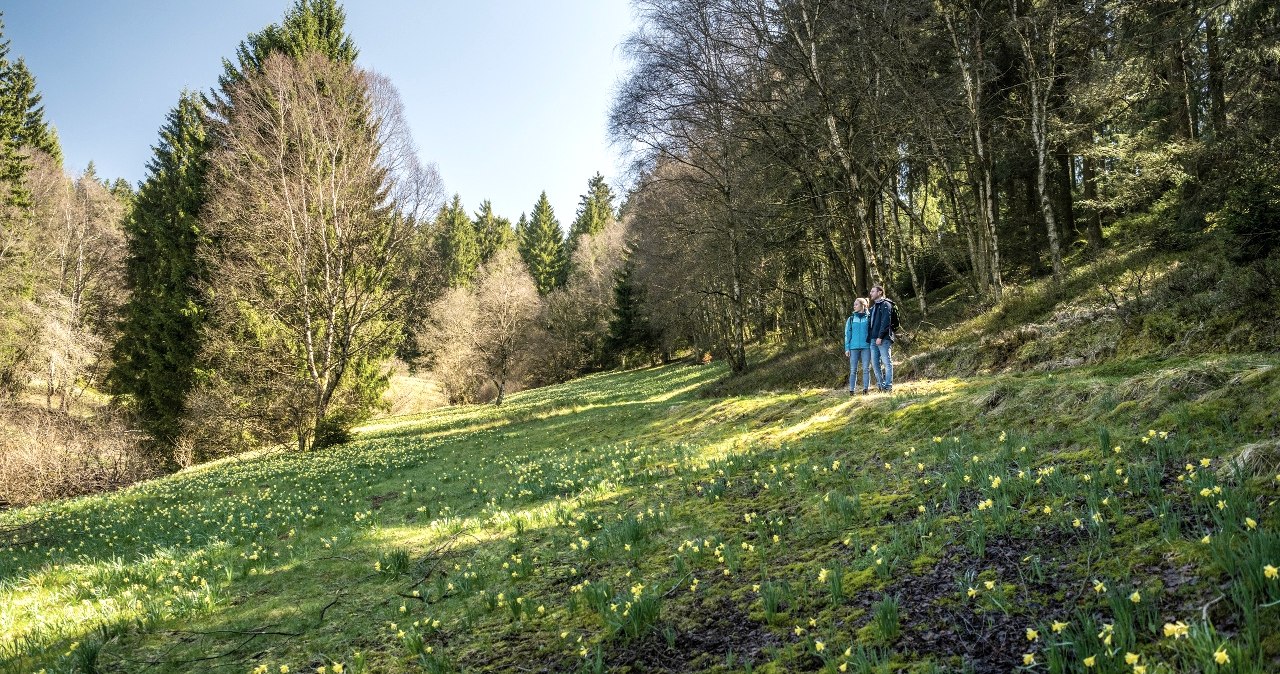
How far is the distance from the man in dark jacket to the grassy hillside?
1966mm

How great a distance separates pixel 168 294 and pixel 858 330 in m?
27.7

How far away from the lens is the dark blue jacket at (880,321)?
11508 mm

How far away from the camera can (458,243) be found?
259 ft

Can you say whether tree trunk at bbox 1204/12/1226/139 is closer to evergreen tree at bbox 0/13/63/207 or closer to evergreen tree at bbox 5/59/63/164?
evergreen tree at bbox 0/13/63/207

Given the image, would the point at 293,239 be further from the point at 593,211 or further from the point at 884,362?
the point at 593,211

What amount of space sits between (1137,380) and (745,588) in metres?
4.71

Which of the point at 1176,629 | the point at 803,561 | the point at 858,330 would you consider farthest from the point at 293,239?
the point at 1176,629

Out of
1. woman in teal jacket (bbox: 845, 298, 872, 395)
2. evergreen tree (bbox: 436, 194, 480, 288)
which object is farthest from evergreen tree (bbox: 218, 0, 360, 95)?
evergreen tree (bbox: 436, 194, 480, 288)

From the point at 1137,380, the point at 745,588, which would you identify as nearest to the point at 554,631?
the point at 745,588

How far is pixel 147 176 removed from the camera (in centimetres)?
3353

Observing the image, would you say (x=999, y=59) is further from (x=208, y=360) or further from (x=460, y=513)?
(x=208, y=360)

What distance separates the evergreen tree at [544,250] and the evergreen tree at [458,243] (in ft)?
25.2

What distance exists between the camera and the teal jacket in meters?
12.1

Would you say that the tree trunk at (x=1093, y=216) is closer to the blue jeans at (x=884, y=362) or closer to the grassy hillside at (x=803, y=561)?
the blue jeans at (x=884, y=362)
